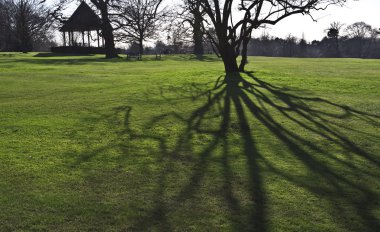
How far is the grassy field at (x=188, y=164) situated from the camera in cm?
475

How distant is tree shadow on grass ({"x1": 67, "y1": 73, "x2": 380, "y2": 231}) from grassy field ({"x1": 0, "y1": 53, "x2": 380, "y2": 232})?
0.02 meters

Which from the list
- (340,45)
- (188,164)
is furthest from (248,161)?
(340,45)

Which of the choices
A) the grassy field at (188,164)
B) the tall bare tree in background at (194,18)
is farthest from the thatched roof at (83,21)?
the grassy field at (188,164)

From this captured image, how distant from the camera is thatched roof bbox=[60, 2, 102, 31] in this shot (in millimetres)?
47838

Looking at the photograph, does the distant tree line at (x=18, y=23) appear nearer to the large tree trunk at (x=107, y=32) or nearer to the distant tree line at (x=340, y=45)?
Answer: the large tree trunk at (x=107, y=32)

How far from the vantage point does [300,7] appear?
2070 centimetres

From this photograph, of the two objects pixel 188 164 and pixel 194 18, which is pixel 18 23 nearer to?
pixel 194 18

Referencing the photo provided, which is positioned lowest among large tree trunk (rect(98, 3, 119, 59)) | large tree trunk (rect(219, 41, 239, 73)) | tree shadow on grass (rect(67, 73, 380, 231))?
tree shadow on grass (rect(67, 73, 380, 231))

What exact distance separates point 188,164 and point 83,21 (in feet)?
154

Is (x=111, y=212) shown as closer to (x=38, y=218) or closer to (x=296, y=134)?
(x=38, y=218)

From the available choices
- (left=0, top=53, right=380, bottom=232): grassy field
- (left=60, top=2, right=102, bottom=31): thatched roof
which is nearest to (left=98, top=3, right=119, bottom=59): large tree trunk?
(left=60, top=2, right=102, bottom=31): thatched roof

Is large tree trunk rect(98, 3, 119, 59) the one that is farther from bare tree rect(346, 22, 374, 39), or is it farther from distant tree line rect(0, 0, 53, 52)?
bare tree rect(346, 22, 374, 39)

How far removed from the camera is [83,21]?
49.8m

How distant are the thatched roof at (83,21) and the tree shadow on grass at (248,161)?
39063 mm
